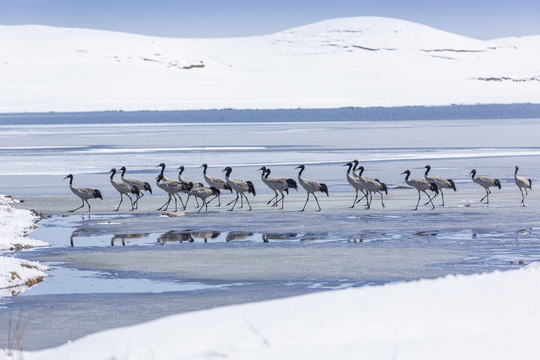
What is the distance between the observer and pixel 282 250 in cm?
1332

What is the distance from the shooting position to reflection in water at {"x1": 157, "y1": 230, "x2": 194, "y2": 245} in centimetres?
1456

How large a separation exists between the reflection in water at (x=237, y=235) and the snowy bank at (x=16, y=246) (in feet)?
9.35

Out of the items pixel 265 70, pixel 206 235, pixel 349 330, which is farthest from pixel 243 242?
pixel 265 70

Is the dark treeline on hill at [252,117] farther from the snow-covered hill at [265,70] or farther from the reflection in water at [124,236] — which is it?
the reflection in water at [124,236]

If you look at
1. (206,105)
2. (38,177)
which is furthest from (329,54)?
(38,177)

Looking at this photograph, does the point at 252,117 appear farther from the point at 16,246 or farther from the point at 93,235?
the point at 16,246

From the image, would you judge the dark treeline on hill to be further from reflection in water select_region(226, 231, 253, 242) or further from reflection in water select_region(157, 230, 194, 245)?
reflection in water select_region(226, 231, 253, 242)

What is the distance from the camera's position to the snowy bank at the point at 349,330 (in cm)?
543

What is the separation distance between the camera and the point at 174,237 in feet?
48.9

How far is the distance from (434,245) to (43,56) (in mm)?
116418

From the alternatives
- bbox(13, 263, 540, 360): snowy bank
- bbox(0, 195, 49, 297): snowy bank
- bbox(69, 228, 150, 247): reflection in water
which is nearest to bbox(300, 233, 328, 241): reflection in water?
bbox(69, 228, 150, 247): reflection in water

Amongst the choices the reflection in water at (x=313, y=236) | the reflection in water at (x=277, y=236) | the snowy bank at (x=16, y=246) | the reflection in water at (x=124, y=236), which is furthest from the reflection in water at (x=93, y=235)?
the reflection in water at (x=313, y=236)

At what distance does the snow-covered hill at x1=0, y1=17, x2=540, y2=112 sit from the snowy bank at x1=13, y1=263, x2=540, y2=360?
86.7 m

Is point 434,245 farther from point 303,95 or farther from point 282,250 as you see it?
point 303,95
